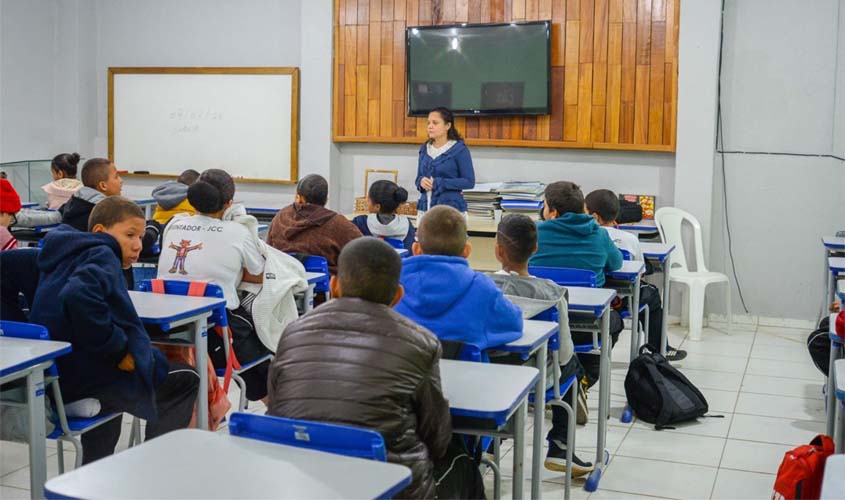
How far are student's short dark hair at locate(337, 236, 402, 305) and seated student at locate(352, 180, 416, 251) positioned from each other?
11.2ft

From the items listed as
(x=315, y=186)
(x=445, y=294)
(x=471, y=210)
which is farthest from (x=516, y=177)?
(x=445, y=294)

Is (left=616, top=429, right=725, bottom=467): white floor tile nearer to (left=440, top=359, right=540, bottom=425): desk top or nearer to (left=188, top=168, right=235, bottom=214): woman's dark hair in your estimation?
(left=440, top=359, right=540, bottom=425): desk top

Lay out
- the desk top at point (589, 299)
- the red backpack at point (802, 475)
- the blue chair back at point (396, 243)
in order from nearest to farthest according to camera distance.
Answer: the red backpack at point (802, 475) → the desk top at point (589, 299) → the blue chair back at point (396, 243)

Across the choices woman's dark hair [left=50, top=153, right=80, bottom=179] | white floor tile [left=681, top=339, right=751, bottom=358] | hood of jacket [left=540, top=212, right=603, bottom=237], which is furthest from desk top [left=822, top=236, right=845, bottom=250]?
woman's dark hair [left=50, top=153, right=80, bottom=179]

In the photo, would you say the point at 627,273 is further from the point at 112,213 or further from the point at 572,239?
the point at 112,213

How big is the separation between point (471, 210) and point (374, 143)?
4.27 feet

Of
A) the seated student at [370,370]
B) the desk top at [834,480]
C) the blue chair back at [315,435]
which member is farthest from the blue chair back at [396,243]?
the desk top at [834,480]

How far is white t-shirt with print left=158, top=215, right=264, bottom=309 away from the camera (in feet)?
13.6

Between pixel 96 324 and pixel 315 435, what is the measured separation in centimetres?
124

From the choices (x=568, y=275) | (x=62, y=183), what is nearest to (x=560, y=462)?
(x=568, y=275)

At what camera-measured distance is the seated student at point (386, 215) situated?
5844mm

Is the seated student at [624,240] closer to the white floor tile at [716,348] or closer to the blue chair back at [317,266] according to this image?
the white floor tile at [716,348]

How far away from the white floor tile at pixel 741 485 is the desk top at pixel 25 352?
8.45ft

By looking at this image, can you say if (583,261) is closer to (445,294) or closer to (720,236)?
(445,294)
